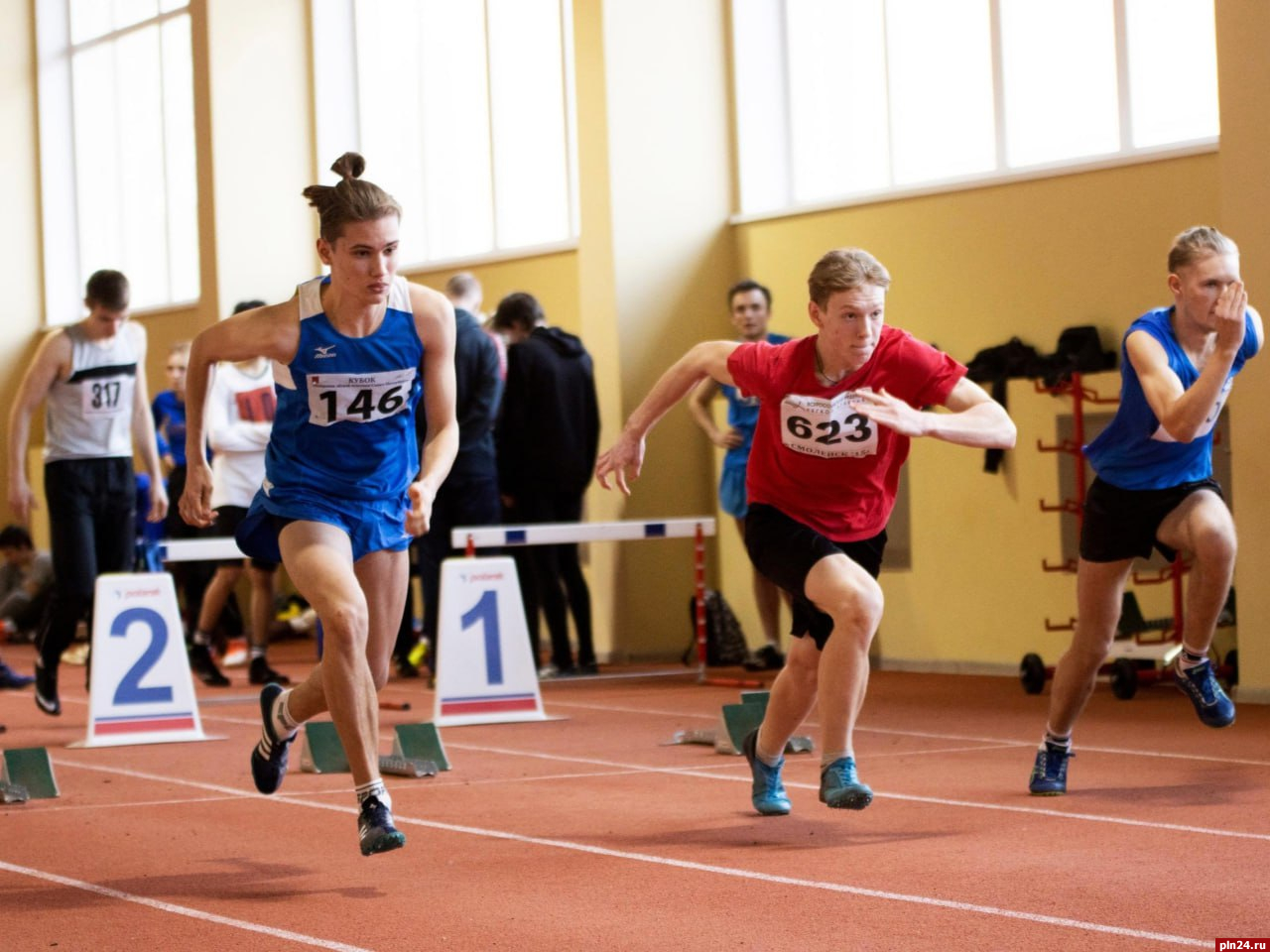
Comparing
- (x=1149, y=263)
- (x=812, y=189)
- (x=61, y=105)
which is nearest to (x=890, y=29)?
(x=812, y=189)

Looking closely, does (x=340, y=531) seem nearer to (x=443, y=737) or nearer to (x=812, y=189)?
(x=443, y=737)

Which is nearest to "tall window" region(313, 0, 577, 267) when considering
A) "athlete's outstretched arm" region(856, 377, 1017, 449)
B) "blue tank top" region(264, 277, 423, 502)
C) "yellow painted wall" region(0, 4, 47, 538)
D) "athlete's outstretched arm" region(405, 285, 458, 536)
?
"yellow painted wall" region(0, 4, 47, 538)

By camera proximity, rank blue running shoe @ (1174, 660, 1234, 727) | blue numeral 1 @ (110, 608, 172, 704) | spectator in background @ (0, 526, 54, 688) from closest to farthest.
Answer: blue running shoe @ (1174, 660, 1234, 727)
blue numeral 1 @ (110, 608, 172, 704)
spectator in background @ (0, 526, 54, 688)

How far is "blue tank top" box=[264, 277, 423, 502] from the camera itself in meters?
5.43

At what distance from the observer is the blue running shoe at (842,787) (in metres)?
5.53

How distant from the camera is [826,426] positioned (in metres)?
5.70

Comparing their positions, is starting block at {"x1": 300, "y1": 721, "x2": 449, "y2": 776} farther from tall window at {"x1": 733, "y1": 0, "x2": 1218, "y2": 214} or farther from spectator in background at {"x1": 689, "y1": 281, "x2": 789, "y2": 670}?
tall window at {"x1": 733, "y1": 0, "x2": 1218, "y2": 214}

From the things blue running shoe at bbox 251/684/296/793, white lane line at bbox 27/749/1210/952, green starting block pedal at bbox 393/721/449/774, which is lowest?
white lane line at bbox 27/749/1210/952

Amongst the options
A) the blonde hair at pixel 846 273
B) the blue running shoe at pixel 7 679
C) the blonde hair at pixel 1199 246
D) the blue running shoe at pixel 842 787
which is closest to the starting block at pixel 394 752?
the blue running shoe at pixel 842 787

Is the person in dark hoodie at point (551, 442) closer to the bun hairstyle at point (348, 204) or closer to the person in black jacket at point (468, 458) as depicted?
the person in black jacket at point (468, 458)

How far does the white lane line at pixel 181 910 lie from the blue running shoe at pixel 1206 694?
3.25 metres

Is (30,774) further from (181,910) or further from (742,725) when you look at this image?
(742,725)

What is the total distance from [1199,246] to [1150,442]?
0.65 m

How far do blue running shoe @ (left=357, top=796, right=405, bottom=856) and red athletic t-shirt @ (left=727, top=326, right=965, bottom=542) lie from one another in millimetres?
1560
